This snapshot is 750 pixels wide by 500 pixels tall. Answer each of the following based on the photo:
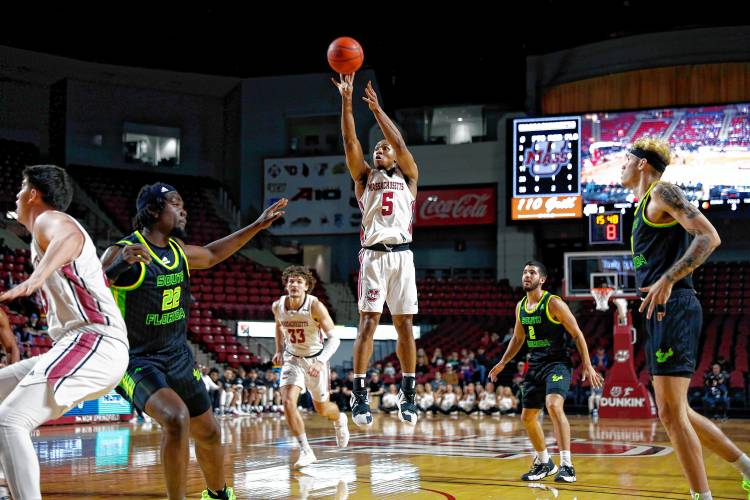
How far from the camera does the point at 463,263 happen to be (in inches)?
1222

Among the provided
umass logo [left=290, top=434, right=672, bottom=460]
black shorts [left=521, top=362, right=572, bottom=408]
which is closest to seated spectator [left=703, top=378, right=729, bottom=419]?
umass logo [left=290, top=434, right=672, bottom=460]

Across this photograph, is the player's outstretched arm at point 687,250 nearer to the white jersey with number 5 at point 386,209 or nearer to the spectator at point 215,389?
the white jersey with number 5 at point 386,209

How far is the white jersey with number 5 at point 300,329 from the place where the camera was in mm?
10391

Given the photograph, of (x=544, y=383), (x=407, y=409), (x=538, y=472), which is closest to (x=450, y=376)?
(x=544, y=383)

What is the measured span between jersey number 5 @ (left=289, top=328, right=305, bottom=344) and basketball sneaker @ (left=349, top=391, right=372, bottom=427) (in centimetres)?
300

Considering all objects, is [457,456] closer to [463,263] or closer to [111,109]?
[463,263]

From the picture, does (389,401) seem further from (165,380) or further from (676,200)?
(676,200)

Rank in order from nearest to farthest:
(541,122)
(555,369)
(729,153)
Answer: (555,369), (729,153), (541,122)

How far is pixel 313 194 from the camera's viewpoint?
102 feet

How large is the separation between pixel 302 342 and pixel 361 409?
327cm

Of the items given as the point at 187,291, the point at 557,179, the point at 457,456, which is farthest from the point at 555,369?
the point at 557,179

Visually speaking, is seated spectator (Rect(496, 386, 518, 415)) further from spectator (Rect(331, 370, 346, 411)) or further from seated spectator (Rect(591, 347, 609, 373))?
spectator (Rect(331, 370, 346, 411))

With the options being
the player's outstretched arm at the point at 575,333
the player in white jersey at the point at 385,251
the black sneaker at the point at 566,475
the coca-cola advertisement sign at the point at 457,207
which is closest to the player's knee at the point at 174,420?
the player in white jersey at the point at 385,251

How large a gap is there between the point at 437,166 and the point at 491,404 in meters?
9.98
